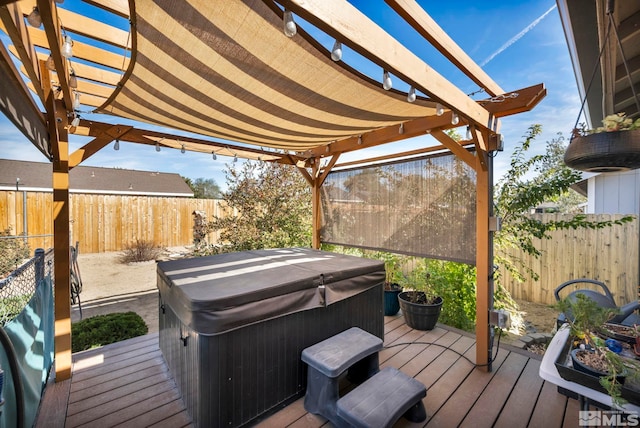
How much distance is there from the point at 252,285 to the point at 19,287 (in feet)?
6.18

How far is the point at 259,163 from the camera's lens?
6289mm

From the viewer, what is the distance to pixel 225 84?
2.16 m

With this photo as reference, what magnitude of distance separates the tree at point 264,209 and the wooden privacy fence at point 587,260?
417 centimetres

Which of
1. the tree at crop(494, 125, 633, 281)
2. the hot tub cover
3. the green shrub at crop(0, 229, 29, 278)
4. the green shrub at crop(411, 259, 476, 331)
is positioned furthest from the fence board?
the hot tub cover

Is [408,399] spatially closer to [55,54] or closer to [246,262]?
[246,262]

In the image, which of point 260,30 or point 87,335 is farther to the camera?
point 87,335

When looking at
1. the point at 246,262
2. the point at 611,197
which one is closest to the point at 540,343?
the point at 611,197

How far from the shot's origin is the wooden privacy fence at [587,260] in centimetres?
414

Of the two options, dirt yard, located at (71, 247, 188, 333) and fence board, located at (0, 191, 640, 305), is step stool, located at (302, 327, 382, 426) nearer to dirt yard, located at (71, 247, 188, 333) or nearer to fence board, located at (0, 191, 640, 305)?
dirt yard, located at (71, 247, 188, 333)

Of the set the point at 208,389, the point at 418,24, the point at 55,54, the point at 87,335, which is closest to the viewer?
the point at 418,24

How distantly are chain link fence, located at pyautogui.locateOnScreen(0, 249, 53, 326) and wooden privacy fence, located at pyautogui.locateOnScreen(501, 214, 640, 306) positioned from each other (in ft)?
19.5

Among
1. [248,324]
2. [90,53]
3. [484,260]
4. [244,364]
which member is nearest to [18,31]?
[90,53]

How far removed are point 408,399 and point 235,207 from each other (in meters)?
5.24

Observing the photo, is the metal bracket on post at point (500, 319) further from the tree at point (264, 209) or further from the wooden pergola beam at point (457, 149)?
the tree at point (264, 209)
